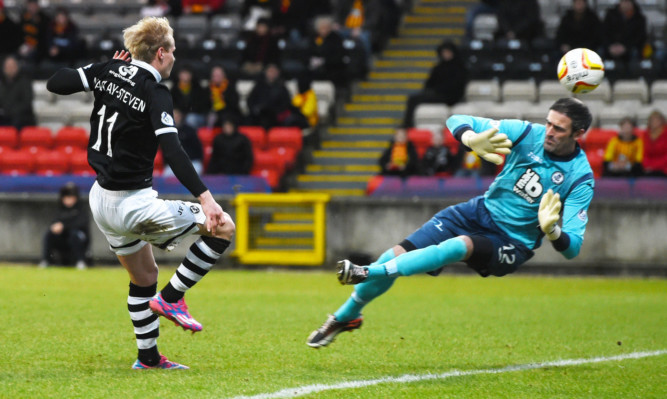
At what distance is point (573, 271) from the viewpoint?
15.4 metres

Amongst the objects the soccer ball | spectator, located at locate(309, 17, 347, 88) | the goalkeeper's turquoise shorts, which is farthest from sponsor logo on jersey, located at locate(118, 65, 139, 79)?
spectator, located at locate(309, 17, 347, 88)

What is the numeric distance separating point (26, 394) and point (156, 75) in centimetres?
217

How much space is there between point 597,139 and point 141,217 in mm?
11662

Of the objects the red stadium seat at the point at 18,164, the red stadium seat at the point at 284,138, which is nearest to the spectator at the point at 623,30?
the red stadium seat at the point at 284,138

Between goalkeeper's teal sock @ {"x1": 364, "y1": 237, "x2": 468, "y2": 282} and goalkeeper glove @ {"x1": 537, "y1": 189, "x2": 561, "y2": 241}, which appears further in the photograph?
goalkeeper's teal sock @ {"x1": 364, "y1": 237, "x2": 468, "y2": 282}

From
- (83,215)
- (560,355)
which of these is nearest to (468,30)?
(83,215)

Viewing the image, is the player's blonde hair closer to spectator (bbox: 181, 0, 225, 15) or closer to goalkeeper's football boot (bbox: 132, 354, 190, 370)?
goalkeeper's football boot (bbox: 132, 354, 190, 370)

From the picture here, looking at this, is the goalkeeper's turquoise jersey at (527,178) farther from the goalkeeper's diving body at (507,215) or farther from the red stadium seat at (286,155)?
the red stadium seat at (286,155)

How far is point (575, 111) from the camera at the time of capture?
7.16 meters

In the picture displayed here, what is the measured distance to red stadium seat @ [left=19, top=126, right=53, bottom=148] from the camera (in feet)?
62.1

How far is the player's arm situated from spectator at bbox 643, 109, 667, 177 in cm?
893

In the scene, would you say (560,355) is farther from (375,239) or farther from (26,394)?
(375,239)

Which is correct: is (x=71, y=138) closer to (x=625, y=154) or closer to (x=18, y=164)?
(x=18, y=164)

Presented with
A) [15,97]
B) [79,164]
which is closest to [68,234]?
[79,164]
